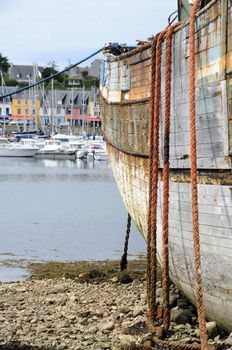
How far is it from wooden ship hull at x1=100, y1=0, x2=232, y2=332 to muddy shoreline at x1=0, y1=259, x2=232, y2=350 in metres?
0.43

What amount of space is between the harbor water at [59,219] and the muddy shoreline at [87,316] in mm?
2856

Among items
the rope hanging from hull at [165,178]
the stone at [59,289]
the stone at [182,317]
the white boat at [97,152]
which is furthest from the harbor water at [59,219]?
the white boat at [97,152]

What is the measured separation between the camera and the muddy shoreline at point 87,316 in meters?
7.49

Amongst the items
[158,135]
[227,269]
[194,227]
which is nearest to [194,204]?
[194,227]

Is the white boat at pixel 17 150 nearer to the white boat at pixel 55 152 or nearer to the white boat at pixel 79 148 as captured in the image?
the white boat at pixel 55 152

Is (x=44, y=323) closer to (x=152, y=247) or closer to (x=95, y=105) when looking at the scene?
(x=152, y=247)

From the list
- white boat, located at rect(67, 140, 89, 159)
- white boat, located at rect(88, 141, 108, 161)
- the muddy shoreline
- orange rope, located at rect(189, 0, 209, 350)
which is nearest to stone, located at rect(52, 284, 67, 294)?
the muddy shoreline

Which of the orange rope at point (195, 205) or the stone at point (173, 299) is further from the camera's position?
the stone at point (173, 299)

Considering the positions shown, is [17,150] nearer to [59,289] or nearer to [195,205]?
[59,289]

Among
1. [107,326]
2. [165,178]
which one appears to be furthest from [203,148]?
[107,326]

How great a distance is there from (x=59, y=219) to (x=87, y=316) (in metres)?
18.9

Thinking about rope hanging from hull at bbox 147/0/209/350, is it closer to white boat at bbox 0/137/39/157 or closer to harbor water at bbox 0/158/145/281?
harbor water at bbox 0/158/145/281

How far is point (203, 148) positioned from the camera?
6676 mm

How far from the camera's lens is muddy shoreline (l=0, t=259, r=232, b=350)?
295 inches
